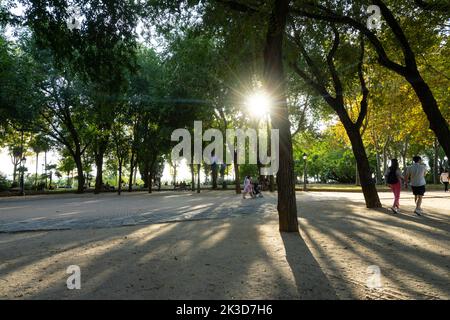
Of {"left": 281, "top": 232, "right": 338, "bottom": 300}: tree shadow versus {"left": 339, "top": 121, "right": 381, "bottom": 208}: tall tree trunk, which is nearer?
{"left": 281, "top": 232, "right": 338, "bottom": 300}: tree shadow

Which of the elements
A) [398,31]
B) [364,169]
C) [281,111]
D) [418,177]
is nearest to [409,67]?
[398,31]

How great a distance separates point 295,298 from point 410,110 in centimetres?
2384

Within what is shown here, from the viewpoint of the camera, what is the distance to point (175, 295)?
3.73 m

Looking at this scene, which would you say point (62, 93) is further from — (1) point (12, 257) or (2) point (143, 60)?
(1) point (12, 257)

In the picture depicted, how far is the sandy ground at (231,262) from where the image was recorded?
12.6ft

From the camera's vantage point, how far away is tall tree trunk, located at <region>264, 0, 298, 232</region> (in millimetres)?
7930

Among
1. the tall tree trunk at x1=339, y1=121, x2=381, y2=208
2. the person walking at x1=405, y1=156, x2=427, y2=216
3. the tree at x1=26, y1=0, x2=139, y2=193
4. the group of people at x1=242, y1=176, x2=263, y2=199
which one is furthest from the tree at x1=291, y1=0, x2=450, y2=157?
the group of people at x1=242, y1=176, x2=263, y2=199

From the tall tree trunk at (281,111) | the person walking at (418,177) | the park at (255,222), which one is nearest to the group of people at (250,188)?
the park at (255,222)

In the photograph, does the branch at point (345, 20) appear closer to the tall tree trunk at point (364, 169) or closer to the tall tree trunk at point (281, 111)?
the tall tree trunk at point (281, 111)

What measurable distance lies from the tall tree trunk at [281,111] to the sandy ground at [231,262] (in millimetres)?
531

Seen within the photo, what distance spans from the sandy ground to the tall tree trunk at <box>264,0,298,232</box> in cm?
53

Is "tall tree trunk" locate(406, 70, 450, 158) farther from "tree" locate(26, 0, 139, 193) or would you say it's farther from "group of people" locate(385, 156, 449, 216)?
"tree" locate(26, 0, 139, 193)

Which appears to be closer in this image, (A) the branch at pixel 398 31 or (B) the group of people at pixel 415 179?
(A) the branch at pixel 398 31
